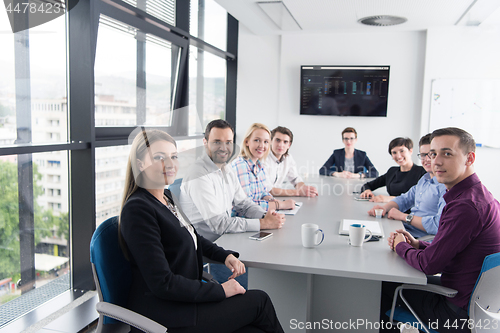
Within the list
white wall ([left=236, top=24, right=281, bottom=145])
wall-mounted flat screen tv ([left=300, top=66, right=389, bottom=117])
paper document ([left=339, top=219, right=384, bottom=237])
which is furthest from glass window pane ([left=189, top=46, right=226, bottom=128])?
paper document ([left=339, top=219, right=384, bottom=237])

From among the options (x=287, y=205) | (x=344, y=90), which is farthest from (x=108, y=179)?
(x=344, y=90)

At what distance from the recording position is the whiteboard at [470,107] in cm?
491

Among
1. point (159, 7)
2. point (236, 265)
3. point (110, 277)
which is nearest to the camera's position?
point (110, 277)

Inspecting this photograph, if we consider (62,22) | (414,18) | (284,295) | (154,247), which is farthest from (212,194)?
(414,18)

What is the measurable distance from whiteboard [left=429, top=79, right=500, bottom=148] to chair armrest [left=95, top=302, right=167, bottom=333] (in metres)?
4.95

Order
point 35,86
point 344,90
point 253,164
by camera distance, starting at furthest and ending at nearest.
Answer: point 344,90 < point 253,164 < point 35,86

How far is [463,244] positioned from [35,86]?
94.5 inches

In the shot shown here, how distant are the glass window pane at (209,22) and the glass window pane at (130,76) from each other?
0.74 m

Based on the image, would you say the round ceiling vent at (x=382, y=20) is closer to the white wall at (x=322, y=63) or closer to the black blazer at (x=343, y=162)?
the white wall at (x=322, y=63)

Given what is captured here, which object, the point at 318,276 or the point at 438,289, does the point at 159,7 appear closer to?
the point at 318,276

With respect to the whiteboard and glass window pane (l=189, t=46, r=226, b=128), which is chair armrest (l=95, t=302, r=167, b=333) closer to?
glass window pane (l=189, t=46, r=226, b=128)

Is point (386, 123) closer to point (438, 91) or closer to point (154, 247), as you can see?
point (438, 91)

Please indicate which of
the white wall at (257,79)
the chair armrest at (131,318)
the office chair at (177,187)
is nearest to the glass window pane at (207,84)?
the white wall at (257,79)

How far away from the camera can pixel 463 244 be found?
1.49m
